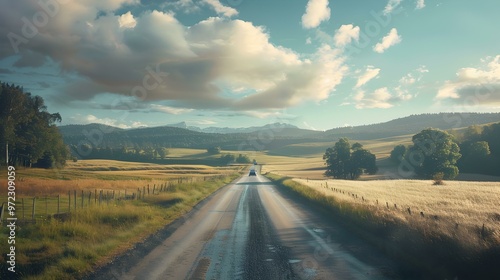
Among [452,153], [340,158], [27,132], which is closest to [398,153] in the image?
[340,158]

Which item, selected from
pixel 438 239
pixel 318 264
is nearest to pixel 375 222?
pixel 438 239

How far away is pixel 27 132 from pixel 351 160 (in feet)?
236

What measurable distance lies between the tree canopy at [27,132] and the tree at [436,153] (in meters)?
79.3

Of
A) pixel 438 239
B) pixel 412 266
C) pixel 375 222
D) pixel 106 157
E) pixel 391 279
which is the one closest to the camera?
pixel 391 279

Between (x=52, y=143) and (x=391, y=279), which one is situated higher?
(x=52, y=143)

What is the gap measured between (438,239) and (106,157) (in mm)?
160314

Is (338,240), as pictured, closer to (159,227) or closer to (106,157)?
(159,227)

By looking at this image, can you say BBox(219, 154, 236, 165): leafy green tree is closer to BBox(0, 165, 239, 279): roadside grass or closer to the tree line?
the tree line

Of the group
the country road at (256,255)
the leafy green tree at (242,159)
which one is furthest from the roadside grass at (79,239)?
the leafy green tree at (242,159)

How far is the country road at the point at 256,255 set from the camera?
8.69 meters

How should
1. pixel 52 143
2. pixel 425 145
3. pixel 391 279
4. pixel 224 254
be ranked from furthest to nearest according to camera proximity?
pixel 52 143 → pixel 425 145 → pixel 224 254 → pixel 391 279

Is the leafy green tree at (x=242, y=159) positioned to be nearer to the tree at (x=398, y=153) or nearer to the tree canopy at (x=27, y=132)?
the tree at (x=398, y=153)

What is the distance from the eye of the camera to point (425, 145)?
6594 cm

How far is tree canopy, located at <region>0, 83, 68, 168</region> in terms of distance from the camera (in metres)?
64.1
